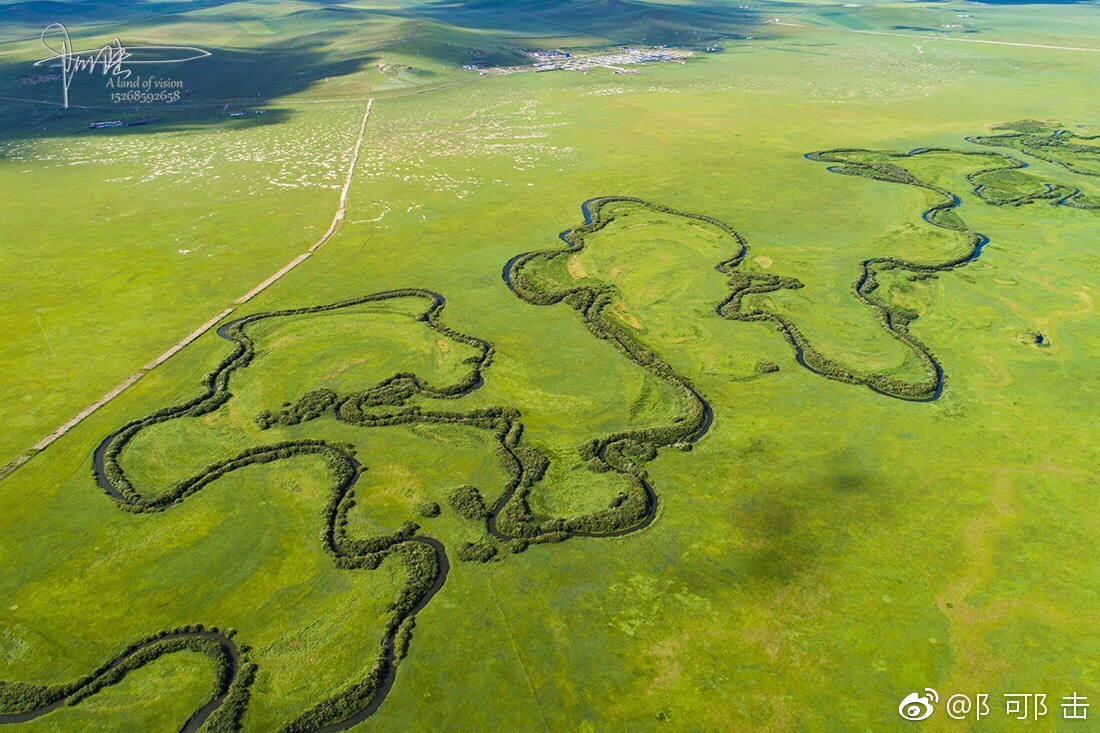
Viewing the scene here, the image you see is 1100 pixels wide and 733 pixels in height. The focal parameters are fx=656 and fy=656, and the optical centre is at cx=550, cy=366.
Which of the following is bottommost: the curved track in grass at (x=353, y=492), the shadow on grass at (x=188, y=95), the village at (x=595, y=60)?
the curved track in grass at (x=353, y=492)

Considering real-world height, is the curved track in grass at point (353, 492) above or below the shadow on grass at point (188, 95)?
below

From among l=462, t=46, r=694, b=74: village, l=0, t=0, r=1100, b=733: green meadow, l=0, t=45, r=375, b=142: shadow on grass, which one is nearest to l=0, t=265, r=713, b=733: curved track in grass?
l=0, t=0, r=1100, b=733: green meadow

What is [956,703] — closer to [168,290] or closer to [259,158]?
[168,290]

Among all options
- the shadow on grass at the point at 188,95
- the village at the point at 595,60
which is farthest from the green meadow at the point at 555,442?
the village at the point at 595,60

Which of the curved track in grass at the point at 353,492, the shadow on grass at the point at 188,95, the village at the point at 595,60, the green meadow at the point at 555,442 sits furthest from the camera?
the village at the point at 595,60

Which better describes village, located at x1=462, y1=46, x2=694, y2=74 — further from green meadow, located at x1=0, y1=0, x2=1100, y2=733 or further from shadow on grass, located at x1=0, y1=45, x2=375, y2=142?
green meadow, located at x1=0, y1=0, x2=1100, y2=733

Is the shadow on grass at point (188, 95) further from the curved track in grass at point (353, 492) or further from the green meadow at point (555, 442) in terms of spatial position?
the curved track in grass at point (353, 492)

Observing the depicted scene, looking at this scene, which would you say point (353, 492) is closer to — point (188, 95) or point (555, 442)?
point (555, 442)

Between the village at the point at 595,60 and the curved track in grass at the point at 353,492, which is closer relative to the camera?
the curved track in grass at the point at 353,492
